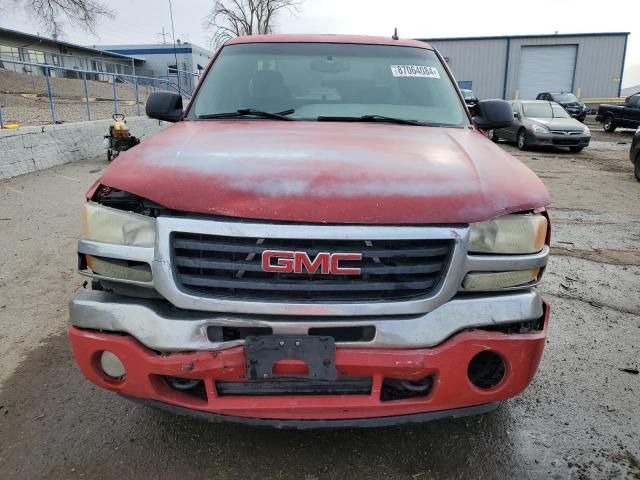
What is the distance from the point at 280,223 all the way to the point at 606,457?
1.81 metres

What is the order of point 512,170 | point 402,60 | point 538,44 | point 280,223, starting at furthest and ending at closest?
1. point 538,44
2. point 402,60
3. point 512,170
4. point 280,223

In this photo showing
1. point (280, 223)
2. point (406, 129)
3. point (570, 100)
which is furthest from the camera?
point (570, 100)

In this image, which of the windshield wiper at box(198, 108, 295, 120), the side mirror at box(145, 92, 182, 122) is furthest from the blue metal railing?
the windshield wiper at box(198, 108, 295, 120)

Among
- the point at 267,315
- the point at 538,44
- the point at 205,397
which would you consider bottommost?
the point at 205,397

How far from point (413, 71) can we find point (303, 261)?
6.87 feet

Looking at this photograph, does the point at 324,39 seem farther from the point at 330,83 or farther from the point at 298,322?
the point at 298,322

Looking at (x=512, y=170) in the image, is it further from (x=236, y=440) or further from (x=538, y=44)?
(x=538, y=44)

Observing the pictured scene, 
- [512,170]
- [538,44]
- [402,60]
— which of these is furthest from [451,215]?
[538,44]

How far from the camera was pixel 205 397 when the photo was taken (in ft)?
6.44

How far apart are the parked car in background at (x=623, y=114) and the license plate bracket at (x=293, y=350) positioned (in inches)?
871

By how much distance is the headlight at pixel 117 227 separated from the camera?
6.15 feet

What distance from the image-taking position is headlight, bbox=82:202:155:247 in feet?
6.15

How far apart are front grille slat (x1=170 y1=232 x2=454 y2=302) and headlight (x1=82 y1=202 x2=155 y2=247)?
0.49ft

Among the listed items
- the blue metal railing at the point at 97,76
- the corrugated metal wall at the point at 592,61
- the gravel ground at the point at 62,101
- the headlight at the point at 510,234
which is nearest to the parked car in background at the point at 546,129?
the blue metal railing at the point at 97,76
